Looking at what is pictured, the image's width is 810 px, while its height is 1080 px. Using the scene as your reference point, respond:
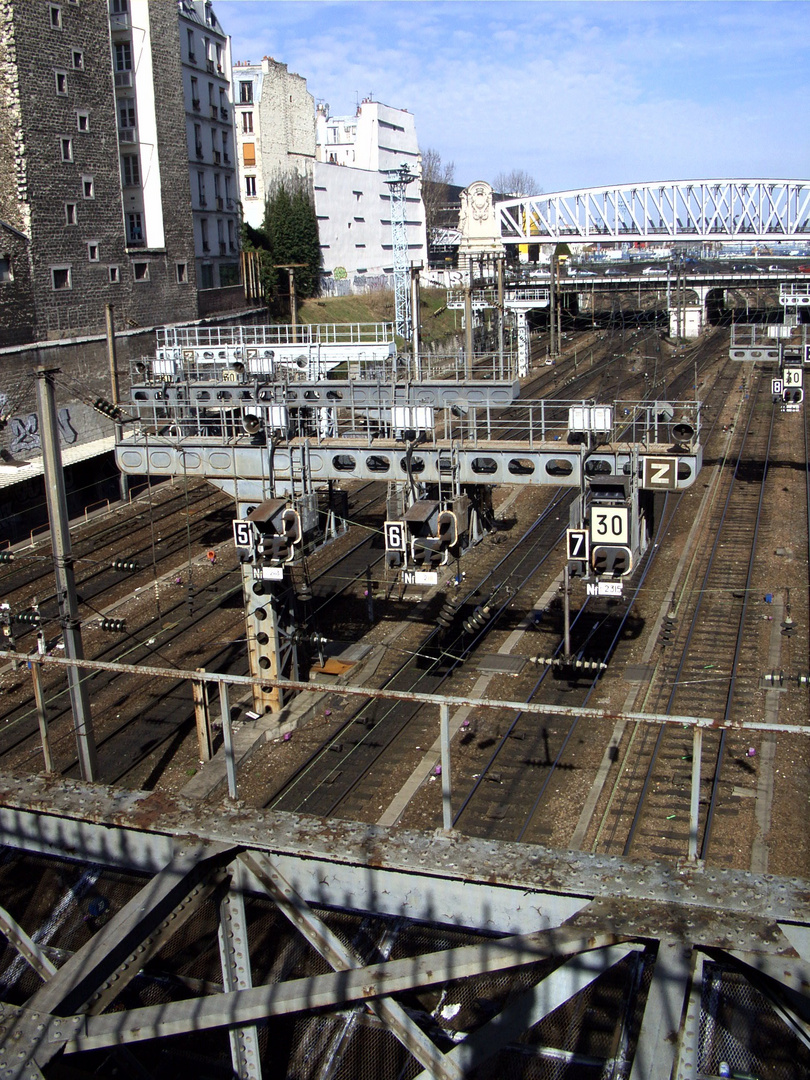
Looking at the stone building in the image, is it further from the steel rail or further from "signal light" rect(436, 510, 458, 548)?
"signal light" rect(436, 510, 458, 548)

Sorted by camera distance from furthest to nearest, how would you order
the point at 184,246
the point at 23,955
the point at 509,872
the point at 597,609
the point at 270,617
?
the point at 184,246 → the point at 597,609 → the point at 270,617 → the point at 23,955 → the point at 509,872

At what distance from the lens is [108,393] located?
107 ft

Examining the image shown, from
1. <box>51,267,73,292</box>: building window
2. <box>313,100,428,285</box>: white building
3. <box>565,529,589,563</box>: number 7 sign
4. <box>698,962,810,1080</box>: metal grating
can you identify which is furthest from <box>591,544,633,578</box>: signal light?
<box>313,100,428,285</box>: white building

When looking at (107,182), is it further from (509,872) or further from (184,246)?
(509,872)

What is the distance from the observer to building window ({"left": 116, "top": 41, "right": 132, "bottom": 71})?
36219 mm

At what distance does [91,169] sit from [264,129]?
935 inches

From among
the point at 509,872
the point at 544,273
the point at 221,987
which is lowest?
the point at 221,987

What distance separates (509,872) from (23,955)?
1990 mm

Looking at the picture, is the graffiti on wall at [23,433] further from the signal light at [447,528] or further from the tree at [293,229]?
the tree at [293,229]

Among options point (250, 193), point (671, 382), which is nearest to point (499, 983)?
point (671, 382)

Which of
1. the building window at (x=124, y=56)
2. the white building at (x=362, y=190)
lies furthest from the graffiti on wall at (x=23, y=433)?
the white building at (x=362, y=190)

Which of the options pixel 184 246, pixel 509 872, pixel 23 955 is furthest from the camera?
pixel 184 246

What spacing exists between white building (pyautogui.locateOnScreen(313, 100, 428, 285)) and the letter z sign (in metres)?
43.1

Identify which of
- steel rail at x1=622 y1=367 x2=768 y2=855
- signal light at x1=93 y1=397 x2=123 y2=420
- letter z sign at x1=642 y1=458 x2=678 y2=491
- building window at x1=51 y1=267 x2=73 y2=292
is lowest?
steel rail at x1=622 y1=367 x2=768 y2=855
